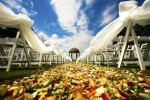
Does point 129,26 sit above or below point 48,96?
above

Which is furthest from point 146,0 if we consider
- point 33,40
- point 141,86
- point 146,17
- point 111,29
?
point 33,40

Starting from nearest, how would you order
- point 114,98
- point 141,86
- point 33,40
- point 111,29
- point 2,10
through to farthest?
point 114,98 < point 141,86 < point 2,10 < point 111,29 < point 33,40

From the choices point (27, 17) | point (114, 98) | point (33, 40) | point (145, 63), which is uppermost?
point (27, 17)

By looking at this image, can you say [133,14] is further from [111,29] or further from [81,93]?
[81,93]

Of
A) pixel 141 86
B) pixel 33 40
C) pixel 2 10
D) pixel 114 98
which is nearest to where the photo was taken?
pixel 114 98

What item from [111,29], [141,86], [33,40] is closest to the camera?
[141,86]

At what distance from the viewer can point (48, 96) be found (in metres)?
1.93

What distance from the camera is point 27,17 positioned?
220 inches

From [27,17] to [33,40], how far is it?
2.50 feet

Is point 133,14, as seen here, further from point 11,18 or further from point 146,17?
point 11,18

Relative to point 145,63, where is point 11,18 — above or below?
above

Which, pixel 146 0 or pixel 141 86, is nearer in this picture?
pixel 141 86

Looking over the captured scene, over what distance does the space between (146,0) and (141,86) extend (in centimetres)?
280

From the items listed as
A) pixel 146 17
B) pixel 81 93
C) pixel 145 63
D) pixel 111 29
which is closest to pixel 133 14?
pixel 146 17
